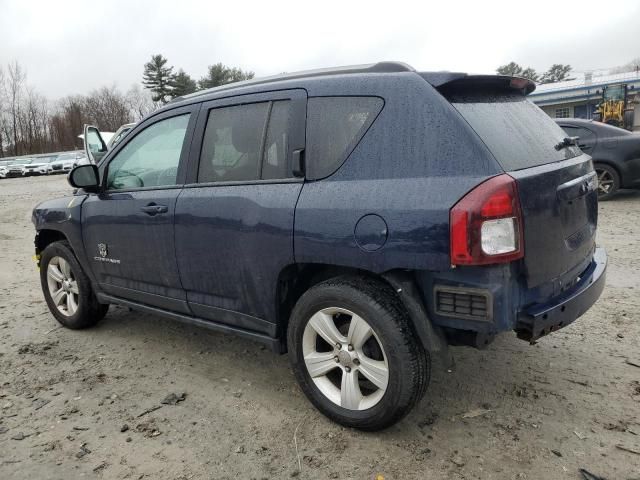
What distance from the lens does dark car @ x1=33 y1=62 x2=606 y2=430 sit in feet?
7.80

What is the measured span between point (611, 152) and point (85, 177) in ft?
27.2

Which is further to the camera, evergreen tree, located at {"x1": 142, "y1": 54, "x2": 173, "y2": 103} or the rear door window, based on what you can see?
evergreen tree, located at {"x1": 142, "y1": 54, "x2": 173, "y2": 103}

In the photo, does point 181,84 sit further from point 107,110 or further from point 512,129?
point 512,129

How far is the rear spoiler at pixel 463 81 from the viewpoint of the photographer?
260cm

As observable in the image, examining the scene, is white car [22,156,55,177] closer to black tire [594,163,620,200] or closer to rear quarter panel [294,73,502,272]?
black tire [594,163,620,200]

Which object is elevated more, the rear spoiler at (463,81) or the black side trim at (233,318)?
the rear spoiler at (463,81)

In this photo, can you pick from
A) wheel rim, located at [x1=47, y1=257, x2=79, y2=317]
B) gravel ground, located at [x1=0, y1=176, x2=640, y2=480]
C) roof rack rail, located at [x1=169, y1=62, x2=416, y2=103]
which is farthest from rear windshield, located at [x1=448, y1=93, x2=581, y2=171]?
wheel rim, located at [x1=47, y1=257, x2=79, y2=317]

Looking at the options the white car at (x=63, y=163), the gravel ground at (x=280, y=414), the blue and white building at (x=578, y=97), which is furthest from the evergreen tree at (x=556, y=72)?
the gravel ground at (x=280, y=414)

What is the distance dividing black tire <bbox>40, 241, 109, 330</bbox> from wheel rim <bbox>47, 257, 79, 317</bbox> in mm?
28

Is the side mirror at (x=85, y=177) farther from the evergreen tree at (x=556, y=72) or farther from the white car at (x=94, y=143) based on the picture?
the evergreen tree at (x=556, y=72)

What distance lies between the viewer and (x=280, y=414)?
3.03 metres

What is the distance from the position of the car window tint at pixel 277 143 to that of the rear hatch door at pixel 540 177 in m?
0.95

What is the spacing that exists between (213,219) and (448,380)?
182cm

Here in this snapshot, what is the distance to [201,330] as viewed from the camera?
4434 mm
